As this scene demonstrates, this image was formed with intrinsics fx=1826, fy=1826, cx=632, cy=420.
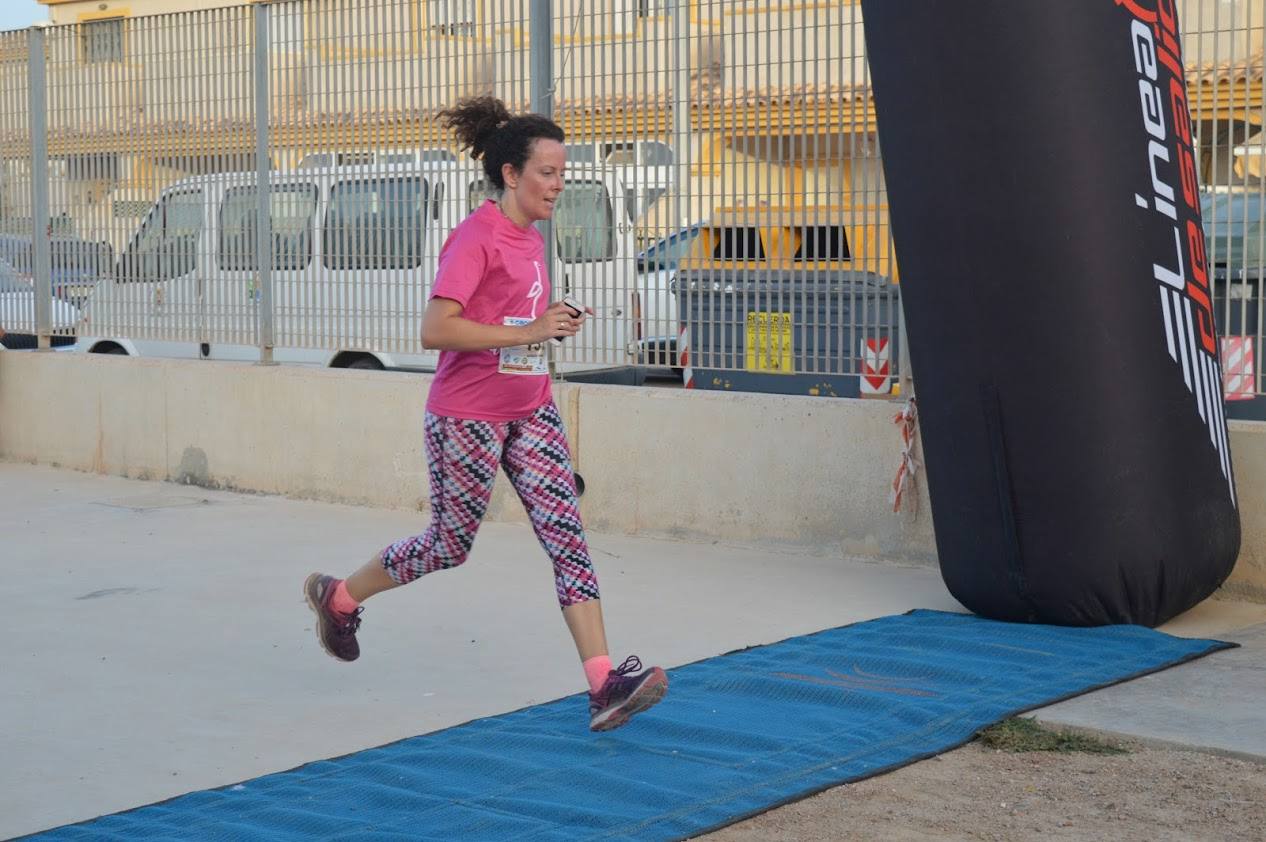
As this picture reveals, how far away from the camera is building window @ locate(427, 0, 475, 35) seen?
9.77m

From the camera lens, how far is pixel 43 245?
40.3 feet

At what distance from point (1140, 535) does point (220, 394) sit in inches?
245

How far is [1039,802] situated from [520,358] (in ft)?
6.22

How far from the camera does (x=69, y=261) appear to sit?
39.9 ft

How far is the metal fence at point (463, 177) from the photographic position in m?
8.13

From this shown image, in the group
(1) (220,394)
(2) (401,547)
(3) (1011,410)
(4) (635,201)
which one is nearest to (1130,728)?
(3) (1011,410)

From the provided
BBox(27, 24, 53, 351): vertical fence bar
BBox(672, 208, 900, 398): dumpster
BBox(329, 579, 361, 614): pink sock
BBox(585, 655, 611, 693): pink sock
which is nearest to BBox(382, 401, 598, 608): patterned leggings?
BBox(585, 655, 611, 693): pink sock

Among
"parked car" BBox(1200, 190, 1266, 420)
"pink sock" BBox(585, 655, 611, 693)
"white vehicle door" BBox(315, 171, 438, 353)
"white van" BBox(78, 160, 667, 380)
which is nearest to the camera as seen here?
"pink sock" BBox(585, 655, 611, 693)

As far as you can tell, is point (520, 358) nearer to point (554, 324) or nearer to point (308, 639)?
point (554, 324)

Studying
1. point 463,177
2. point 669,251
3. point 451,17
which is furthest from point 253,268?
point 669,251

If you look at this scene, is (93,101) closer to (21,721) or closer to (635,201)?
(635,201)

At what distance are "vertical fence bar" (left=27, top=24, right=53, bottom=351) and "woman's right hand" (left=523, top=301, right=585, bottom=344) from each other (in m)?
8.06

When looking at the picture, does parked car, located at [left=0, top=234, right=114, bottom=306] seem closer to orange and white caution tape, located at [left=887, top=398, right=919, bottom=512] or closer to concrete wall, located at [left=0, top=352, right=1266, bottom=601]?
concrete wall, located at [left=0, top=352, right=1266, bottom=601]

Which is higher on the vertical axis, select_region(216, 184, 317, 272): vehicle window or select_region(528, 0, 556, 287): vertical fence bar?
select_region(528, 0, 556, 287): vertical fence bar
